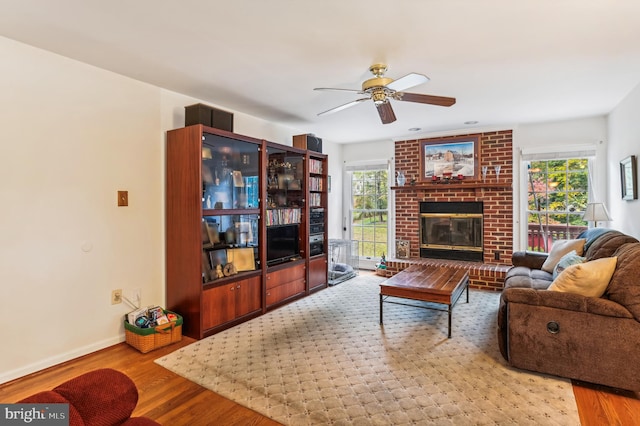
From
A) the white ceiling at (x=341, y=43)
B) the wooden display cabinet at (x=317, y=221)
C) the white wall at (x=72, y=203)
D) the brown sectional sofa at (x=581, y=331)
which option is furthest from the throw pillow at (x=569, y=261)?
the white wall at (x=72, y=203)

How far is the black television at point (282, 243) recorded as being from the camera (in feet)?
12.9

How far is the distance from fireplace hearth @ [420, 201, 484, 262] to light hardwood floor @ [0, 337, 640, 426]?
10.2 feet

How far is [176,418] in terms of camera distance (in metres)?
1.95

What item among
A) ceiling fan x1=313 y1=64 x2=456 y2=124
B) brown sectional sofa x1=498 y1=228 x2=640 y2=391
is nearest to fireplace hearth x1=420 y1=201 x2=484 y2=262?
brown sectional sofa x1=498 y1=228 x2=640 y2=391

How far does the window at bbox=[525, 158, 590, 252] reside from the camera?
4582 mm

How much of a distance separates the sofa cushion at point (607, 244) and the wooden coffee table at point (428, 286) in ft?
3.75

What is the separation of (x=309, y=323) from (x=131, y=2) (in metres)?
2.95

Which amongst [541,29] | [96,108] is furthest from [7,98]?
[541,29]

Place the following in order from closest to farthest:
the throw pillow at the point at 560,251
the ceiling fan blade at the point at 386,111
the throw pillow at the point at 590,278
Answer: the throw pillow at the point at 590,278, the ceiling fan blade at the point at 386,111, the throw pillow at the point at 560,251

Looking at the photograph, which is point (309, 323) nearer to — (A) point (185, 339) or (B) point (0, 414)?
(A) point (185, 339)

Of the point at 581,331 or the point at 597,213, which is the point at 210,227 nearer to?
the point at 581,331

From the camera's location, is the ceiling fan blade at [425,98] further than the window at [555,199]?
No

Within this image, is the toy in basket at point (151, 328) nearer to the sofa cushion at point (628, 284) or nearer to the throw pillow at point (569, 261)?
the sofa cushion at point (628, 284)

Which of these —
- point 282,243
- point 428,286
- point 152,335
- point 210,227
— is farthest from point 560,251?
point 152,335
